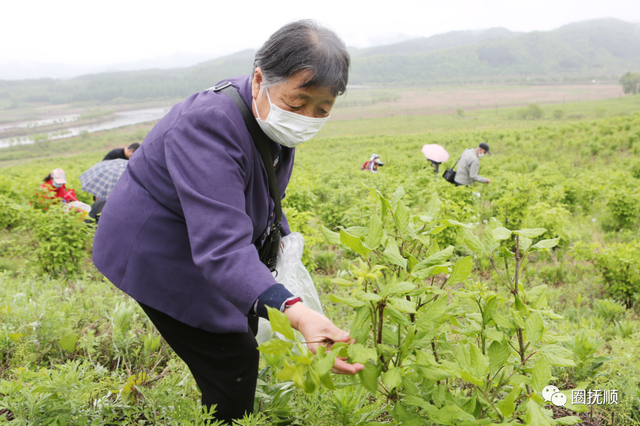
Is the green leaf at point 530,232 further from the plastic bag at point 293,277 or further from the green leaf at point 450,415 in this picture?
the plastic bag at point 293,277

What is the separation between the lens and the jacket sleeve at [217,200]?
100 centimetres

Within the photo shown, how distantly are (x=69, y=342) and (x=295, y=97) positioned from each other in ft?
7.22

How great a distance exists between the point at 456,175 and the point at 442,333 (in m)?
7.42

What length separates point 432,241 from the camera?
4.10 feet

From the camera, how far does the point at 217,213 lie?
41.9 inches

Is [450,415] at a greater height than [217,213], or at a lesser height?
lesser

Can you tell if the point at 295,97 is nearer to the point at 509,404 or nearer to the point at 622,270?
the point at 509,404

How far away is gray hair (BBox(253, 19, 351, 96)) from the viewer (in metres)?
1.17

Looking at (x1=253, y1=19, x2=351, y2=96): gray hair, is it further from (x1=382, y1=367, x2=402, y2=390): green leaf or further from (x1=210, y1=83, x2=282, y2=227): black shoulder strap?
(x1=382, y1=367, x2=402, y2=390): green leaf

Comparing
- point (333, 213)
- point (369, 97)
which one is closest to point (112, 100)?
point (369, 97)

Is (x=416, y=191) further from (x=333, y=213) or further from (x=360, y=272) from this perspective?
(x=360, y=272)

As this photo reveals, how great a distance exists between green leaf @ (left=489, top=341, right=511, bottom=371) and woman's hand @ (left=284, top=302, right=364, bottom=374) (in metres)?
0.41

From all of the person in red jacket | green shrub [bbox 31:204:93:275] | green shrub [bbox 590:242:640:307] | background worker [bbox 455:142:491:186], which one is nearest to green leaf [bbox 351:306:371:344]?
green shrub [bbox 590:242:640:307]

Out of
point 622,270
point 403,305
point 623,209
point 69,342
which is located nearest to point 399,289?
point 403,305
